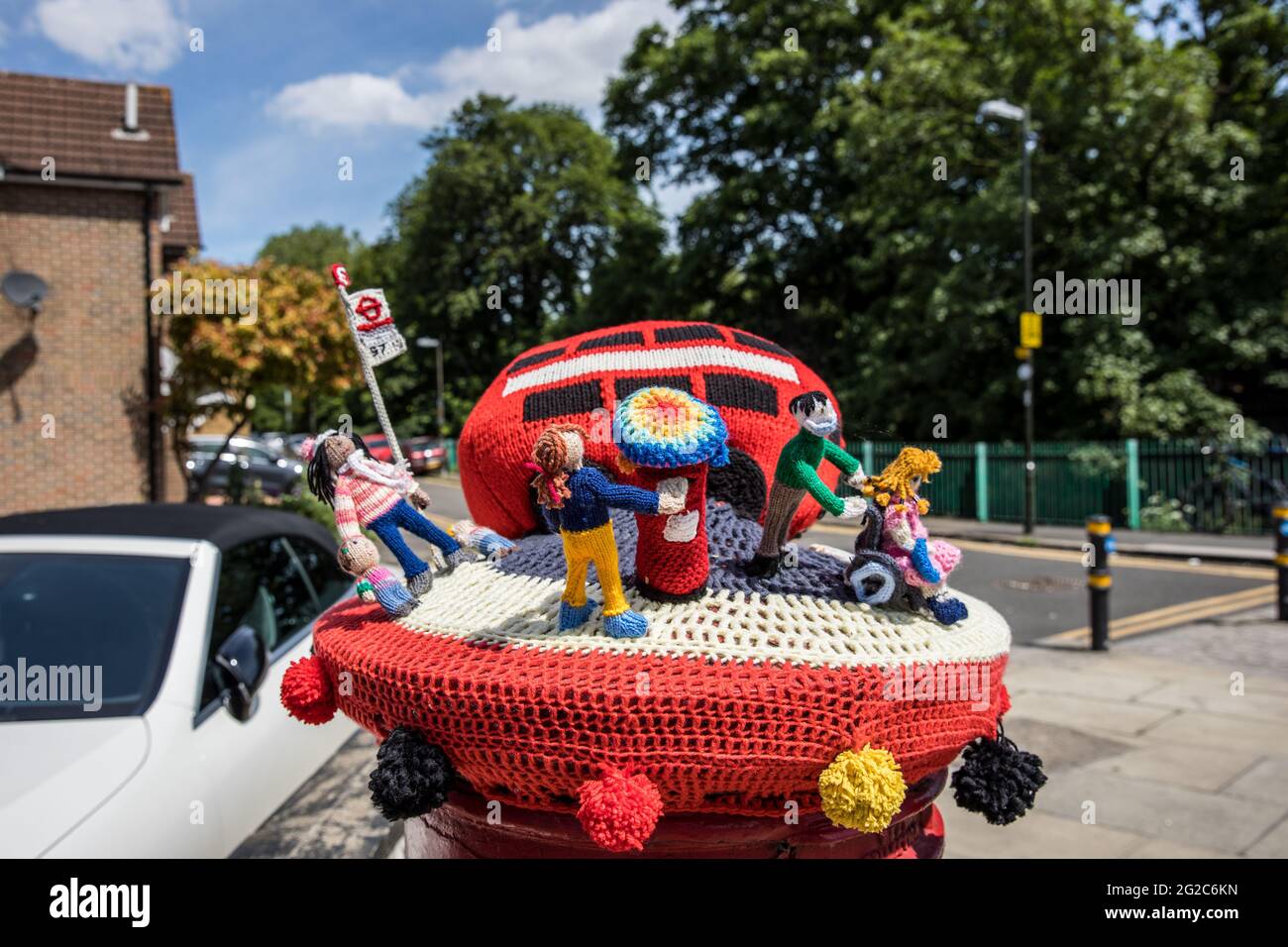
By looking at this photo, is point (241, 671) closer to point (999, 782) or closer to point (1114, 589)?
point (999, 782)

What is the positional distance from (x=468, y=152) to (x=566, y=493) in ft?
11.7

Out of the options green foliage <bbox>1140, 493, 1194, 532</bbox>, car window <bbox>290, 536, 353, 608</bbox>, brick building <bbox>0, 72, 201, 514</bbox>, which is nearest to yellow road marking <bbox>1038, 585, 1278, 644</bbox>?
green foliage <bbox>1140, 493, 1194, 532</bbox>

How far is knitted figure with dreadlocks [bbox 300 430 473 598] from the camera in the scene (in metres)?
1.44

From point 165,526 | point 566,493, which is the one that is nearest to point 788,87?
point 165,526

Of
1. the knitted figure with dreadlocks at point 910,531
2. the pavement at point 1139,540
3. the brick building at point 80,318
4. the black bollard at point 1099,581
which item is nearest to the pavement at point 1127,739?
the black bollard at point 1099,581

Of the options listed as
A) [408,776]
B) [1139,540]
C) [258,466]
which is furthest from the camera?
[258,466]

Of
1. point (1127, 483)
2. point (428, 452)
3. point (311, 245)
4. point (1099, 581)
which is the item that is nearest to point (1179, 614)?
point (1099, 581)

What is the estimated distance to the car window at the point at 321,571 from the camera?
4465mm

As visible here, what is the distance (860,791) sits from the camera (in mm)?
1155

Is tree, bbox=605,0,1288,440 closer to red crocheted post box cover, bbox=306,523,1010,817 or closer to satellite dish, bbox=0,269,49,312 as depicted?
satellite dish, bbox=0,269,49,312

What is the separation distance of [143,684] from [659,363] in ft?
7.31

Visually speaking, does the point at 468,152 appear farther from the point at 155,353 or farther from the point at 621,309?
the point at 155,353

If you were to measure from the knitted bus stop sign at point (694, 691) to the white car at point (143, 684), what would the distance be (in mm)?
1436

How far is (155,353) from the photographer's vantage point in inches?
509
